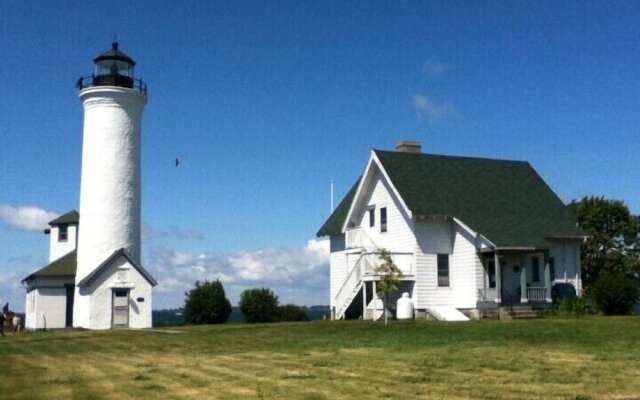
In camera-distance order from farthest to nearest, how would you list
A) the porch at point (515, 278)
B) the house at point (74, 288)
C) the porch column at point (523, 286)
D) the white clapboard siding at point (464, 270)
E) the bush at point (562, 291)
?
the house at point (74, 288) < the bush at point (562, 291) < the white clapboard siding at point (464, 270) < the porch at point (515, 278) < the porch column at point (523, 286)

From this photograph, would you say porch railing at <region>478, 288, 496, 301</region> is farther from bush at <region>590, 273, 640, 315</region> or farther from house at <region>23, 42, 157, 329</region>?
house at <region>23, 42, 157, 329</region>

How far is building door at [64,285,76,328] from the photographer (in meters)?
42.9

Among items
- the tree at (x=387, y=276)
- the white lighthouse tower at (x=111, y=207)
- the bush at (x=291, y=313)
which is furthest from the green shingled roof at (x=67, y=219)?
the tree at (x=387, y=276)

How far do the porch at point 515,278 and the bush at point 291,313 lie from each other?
12102 millimetres

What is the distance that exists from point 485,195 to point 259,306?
13541 millimetres

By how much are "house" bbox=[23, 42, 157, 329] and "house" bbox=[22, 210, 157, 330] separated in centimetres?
5

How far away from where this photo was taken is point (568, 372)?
13.5 metres

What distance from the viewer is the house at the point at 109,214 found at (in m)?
39.4

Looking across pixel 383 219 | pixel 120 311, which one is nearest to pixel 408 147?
pixel 383 219

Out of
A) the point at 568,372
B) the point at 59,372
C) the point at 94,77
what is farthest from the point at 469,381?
the point at 94,77

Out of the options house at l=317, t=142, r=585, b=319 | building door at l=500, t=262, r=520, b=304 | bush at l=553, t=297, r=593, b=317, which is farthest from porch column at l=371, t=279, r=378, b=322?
bush at l=553, t=297, r=593, b=317

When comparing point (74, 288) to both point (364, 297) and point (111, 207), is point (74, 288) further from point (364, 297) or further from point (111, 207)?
point (364, 297)

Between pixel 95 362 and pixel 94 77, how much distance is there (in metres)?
26.2

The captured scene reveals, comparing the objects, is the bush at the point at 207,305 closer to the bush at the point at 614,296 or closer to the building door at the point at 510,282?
the building door at the point at 510,282
